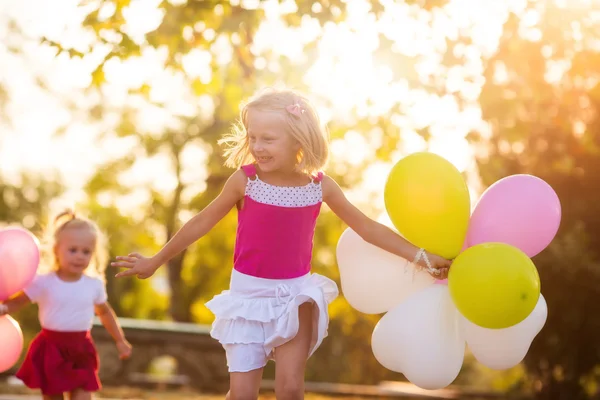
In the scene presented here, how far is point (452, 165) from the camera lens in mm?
3947

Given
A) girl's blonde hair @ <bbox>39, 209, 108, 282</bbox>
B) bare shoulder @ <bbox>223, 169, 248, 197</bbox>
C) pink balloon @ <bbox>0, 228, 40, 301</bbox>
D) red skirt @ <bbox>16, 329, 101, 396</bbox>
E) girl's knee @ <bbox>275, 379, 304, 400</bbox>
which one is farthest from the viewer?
girl's blonde hair @ <bbox>39, 209, 108, 282</bbox>

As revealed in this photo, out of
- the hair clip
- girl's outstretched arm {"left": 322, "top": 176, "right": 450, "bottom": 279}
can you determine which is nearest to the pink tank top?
girl's outstretched arm {"left": 322, "top": 176, "right": 450, "bottom": 279}

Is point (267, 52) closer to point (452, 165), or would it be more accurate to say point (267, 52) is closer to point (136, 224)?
point (452, 165)

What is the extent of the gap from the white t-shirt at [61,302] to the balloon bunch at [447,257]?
1754 millimetres

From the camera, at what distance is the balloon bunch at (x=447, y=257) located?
3.84 meters

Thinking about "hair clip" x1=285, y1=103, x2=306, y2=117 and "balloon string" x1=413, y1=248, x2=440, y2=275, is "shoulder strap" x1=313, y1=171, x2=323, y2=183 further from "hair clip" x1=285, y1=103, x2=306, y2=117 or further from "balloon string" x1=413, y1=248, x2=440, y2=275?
"balloon string" x1=413, y1=248, x2=440, y2=275

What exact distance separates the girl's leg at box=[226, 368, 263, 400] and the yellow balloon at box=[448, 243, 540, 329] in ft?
3.29

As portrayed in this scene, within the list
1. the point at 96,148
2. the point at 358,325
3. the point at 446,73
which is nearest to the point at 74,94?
the point at 96,148

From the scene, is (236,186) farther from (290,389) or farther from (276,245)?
(290,389)

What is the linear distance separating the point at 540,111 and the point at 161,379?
573 centimetres

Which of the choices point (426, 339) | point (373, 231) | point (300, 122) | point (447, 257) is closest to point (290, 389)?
point (426, 339)

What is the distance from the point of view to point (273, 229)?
4000mm

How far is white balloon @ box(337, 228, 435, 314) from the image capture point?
408 cm

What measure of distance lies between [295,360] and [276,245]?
0.54m
